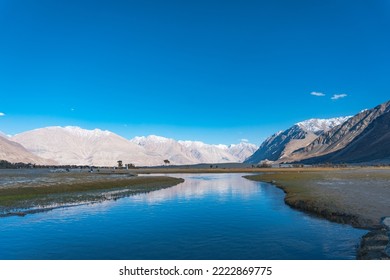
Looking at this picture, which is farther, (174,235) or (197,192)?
(197,192)

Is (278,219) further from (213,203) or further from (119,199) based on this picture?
(119,199)

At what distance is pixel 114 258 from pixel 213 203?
30.1 meters

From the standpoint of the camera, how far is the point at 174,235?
29.5m

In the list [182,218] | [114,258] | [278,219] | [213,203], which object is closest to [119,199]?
[213,203]

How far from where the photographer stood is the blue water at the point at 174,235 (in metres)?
23.8

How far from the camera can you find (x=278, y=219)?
36.6m

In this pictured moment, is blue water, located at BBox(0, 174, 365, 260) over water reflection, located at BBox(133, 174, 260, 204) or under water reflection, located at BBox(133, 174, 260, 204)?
under

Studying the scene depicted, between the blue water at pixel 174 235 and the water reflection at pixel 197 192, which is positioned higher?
the water reflection at pixel 197 192

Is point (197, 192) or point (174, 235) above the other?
point (197, 192)

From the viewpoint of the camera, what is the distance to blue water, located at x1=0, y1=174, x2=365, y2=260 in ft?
78.2

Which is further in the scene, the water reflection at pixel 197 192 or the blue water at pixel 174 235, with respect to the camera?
the water reflection at pixel 197 192

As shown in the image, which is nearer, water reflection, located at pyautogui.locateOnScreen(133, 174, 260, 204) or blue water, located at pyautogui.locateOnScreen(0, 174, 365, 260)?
blue water, located at pyautogui.locateOnScreen(0, 174, 365, 260)
